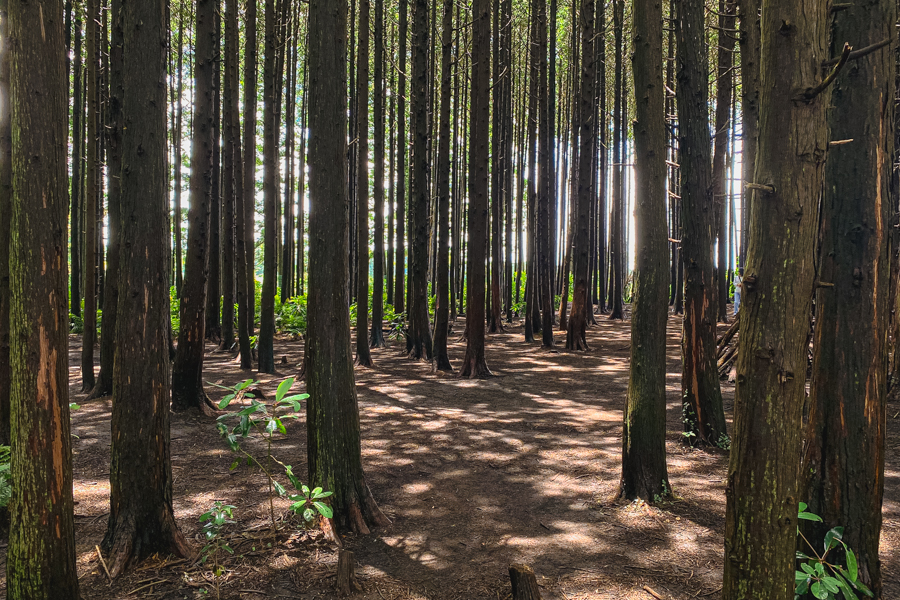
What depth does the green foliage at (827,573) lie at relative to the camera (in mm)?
2395

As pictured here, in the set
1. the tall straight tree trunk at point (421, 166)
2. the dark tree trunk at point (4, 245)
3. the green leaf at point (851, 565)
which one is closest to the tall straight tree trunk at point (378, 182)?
the tall straight tree trunk at point (421, 166)

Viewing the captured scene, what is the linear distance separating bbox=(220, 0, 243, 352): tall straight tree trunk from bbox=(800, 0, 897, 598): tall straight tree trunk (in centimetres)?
959

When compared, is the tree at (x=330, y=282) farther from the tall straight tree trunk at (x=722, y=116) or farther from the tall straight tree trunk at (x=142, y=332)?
the tall straight tree trunk at (x=722, y=116)

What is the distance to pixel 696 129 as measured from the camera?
5379 millimetres

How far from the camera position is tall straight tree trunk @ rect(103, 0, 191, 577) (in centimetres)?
321

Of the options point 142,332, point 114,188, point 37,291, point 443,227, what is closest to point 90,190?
point 114,188

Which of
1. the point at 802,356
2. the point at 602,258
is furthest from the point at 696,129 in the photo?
the point at 602,258

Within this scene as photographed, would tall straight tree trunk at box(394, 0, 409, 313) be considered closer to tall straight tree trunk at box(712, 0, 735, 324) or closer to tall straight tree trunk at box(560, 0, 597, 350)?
tall straight tree trunk at box(560, 0, 597, 350)

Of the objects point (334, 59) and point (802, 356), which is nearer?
point (802, 356)

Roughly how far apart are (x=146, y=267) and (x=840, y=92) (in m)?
3.78

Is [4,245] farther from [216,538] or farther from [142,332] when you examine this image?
[216,538]

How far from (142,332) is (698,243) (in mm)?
4733

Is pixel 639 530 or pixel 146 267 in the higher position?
pixel 146 267

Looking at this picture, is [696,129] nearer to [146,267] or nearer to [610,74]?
[146,267]
